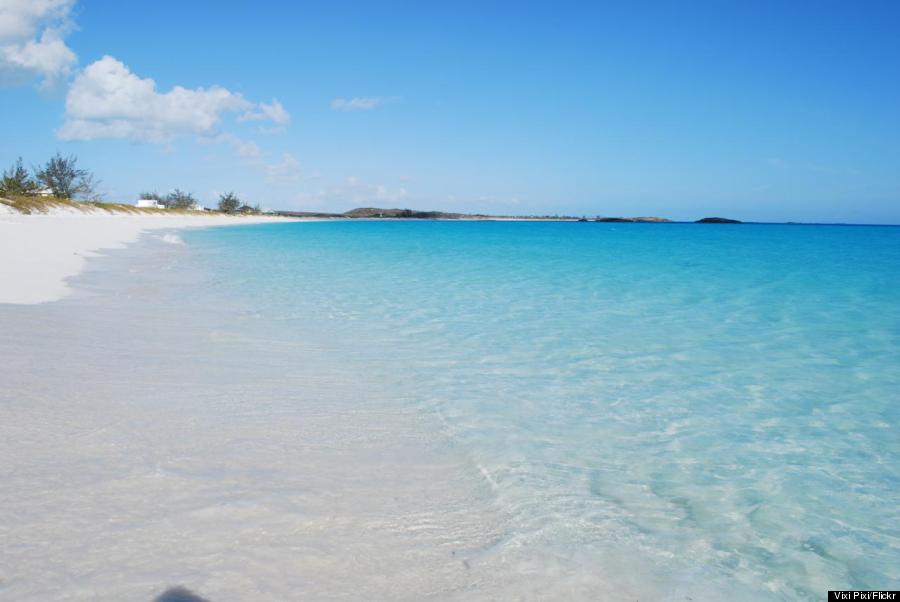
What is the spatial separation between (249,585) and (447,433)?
200cm

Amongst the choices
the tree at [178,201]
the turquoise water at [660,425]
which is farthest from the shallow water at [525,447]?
the tree at [178,201]

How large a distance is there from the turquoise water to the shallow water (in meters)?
0.02

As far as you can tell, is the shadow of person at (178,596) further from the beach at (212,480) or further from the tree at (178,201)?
the tree at (178,201)

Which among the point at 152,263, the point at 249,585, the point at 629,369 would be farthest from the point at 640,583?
the point at 152,263

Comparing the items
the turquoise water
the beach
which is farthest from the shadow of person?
the turquoise water

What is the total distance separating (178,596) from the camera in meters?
1.96

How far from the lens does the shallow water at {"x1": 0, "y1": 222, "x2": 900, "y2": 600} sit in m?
2.37

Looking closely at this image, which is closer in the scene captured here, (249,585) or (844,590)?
(249,585)

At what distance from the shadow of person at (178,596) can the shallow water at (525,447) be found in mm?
53

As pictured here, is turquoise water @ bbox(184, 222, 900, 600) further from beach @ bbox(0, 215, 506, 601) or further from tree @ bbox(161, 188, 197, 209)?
tree @ bbox(161, 188, 197, 209)

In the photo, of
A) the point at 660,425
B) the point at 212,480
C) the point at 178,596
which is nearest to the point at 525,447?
the point at 660,425

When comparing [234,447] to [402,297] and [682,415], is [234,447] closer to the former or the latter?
[682,415]

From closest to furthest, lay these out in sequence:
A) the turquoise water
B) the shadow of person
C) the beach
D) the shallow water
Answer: the shadow of person → the beach → the shallow water → the turquoise water

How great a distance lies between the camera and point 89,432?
10.8 ft
